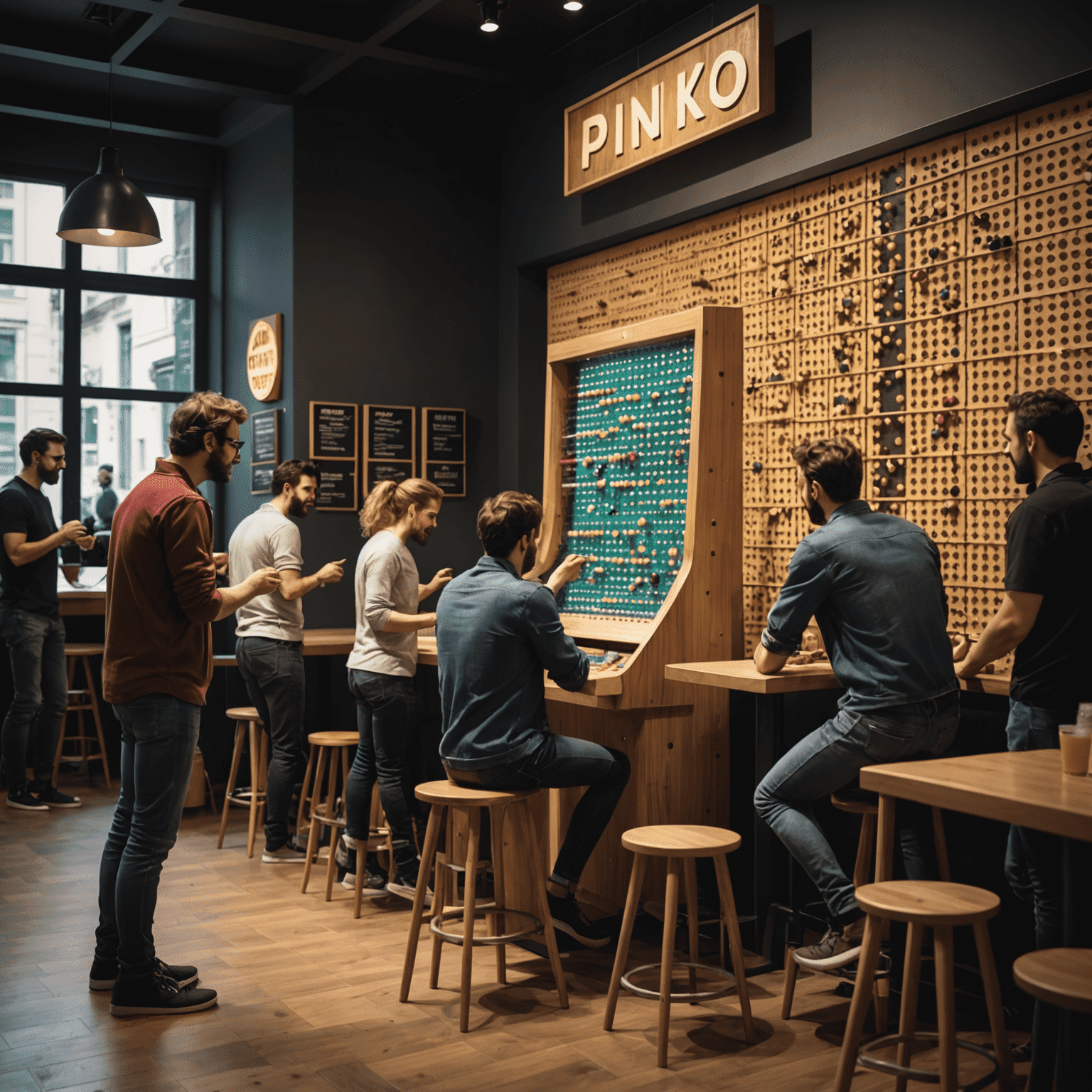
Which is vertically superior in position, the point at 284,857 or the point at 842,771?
the point at 842,771

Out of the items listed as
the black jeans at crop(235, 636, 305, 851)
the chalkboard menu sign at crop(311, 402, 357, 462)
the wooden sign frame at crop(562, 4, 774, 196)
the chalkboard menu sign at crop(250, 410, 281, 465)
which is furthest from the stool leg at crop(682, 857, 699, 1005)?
the chalkboard menu sign at crop(250, 410, 281, 465)

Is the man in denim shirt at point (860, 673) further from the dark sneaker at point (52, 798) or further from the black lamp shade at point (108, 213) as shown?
the dark sneaker at point (52, 798)

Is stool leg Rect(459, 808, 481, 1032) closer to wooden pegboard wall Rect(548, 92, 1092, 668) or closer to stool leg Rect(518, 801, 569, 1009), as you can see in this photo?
stool leg Rect(518, 801, 569, 1009)

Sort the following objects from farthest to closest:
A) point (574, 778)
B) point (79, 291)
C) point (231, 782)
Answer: point (79, 291) → point (231, 782) → point (574, 778)

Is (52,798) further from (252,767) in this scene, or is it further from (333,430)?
(333,430)

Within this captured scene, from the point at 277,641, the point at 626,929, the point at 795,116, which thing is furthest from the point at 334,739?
the point at 795,116

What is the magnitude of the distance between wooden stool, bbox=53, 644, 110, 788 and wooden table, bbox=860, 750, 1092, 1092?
5.42 metres

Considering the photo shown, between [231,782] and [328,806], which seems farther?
[231,782]

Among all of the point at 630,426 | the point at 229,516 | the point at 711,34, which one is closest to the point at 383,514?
the point at 630,426

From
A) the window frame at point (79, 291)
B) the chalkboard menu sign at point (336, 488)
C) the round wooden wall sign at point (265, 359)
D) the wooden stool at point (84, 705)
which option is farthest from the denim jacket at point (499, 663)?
the window frame at point (79, 291)

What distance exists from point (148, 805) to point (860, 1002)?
1981 millimetres

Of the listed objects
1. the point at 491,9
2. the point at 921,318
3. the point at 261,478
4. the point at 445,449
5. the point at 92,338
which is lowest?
the point at 261,478

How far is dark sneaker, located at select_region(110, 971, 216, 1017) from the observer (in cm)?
343

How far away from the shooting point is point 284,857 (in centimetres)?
529
